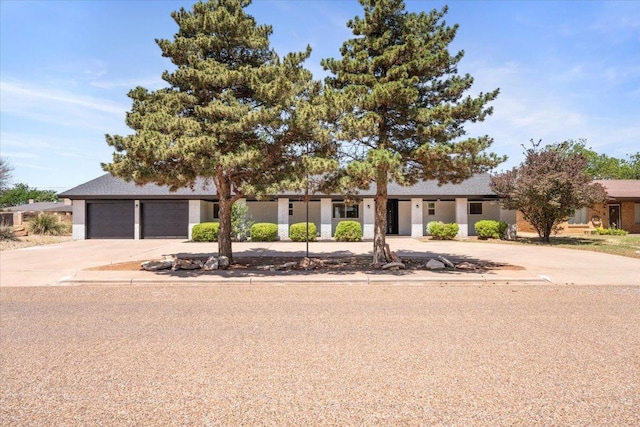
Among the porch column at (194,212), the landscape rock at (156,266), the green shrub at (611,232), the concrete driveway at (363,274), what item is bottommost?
the concrete driveway at (363,274)

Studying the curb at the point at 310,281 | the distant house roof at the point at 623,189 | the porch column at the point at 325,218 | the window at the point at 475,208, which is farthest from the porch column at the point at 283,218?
the distant house roof at the point at 623,189

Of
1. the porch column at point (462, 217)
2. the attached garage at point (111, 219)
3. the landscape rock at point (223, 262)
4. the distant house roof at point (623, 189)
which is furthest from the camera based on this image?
the distant house roof at point (623, 189)

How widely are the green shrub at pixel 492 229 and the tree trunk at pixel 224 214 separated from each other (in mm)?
16621

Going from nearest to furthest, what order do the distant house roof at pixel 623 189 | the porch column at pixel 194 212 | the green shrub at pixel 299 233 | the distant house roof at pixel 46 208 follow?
the green shrub at pixel 299 233 < the porch column at pixel 194 212 < the distant house roof at pixel 623 189 < the distant house roof at pixel 46 208

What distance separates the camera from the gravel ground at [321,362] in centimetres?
348

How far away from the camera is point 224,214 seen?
13500 mm

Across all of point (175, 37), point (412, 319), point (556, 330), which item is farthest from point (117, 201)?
point (556, 330)

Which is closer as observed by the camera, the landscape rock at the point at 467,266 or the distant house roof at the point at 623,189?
the landscape rock at the point at 467,266

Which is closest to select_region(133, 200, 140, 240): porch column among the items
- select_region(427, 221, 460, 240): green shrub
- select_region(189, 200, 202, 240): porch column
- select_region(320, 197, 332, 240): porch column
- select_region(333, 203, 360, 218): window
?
select_region(189, 200, 202, 240): porch column

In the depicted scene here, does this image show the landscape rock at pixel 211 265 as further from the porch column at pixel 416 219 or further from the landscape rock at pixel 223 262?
the porch column at pixel 416 219

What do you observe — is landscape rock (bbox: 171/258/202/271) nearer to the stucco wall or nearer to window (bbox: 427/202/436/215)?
window (bbox: 427/202/436/215)

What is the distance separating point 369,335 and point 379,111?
8.15m

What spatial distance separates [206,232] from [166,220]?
4.03 m

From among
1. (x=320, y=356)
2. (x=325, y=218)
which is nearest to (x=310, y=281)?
(x=320, y=356)
